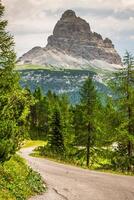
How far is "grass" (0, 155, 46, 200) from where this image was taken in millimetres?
22550

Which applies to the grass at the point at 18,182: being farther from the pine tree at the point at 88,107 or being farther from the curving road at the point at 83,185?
the pine tree at the point at 88,107

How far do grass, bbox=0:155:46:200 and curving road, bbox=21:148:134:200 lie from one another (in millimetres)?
674

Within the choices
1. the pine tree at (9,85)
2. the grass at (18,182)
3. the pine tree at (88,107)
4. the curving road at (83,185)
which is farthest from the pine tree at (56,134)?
the pine tree at (9,85)

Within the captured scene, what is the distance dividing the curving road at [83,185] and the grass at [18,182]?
0.67 metres

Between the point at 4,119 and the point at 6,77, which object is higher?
the point at 6,77

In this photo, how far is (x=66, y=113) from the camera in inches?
3593

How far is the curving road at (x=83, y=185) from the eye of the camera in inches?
1000

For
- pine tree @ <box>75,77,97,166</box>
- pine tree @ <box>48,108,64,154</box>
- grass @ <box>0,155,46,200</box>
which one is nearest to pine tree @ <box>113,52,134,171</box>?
pine tree @ <box>75,77,97,166</box>

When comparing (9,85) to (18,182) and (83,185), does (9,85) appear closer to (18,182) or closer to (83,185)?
(18,182)

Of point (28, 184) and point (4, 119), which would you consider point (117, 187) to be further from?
point (4, 119)

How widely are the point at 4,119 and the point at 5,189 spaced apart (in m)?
4.06

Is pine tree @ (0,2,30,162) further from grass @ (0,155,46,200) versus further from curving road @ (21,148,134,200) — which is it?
curving road @ (21,148,134,200)

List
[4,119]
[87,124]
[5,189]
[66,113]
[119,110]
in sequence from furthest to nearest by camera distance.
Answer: [66,113]
[87,124]
[119,110]
[4,119]
[5,189]

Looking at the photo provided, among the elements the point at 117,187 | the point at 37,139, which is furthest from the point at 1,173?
the point at 37,139
